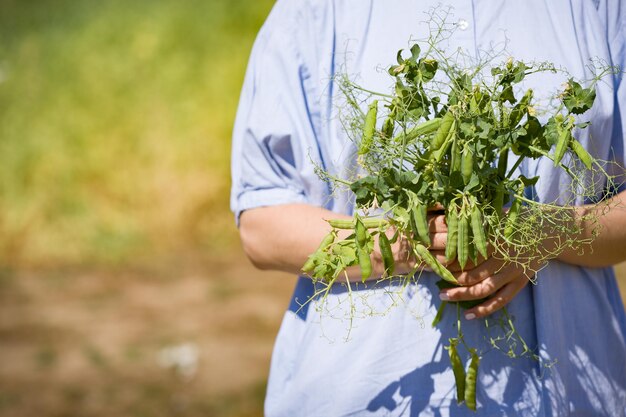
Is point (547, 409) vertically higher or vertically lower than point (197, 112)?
lower

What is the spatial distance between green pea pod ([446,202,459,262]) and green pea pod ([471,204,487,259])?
0.08 feet

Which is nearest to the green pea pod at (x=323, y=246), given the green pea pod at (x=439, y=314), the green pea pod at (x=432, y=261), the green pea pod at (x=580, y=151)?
the green pea pod at (x=432, y=261)

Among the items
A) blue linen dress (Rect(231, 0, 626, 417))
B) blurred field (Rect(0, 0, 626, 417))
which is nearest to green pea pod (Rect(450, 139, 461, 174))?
blue linen dress (Rect(231, 0, 626, 417))

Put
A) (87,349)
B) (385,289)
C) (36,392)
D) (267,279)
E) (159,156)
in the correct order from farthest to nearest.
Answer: (159,156) < (267,279) < (87,349) < (36,392) < (385,289)

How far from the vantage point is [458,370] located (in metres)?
1.21

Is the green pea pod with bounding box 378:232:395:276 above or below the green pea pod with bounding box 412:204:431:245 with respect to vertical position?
below

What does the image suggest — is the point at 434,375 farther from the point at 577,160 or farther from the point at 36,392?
the point at 36,392

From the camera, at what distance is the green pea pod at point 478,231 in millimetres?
1091

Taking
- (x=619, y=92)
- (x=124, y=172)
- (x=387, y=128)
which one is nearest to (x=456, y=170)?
(x=387, y=128)

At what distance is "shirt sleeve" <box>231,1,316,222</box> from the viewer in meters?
1.32

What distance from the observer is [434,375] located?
1282 mm

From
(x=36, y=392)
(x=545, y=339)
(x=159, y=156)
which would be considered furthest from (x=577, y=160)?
(x=159, y=156)

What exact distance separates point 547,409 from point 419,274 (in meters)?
0.28

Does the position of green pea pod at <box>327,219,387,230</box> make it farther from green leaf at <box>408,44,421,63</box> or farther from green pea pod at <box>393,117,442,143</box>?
green leaf at <box>408,44,421,63</box>
